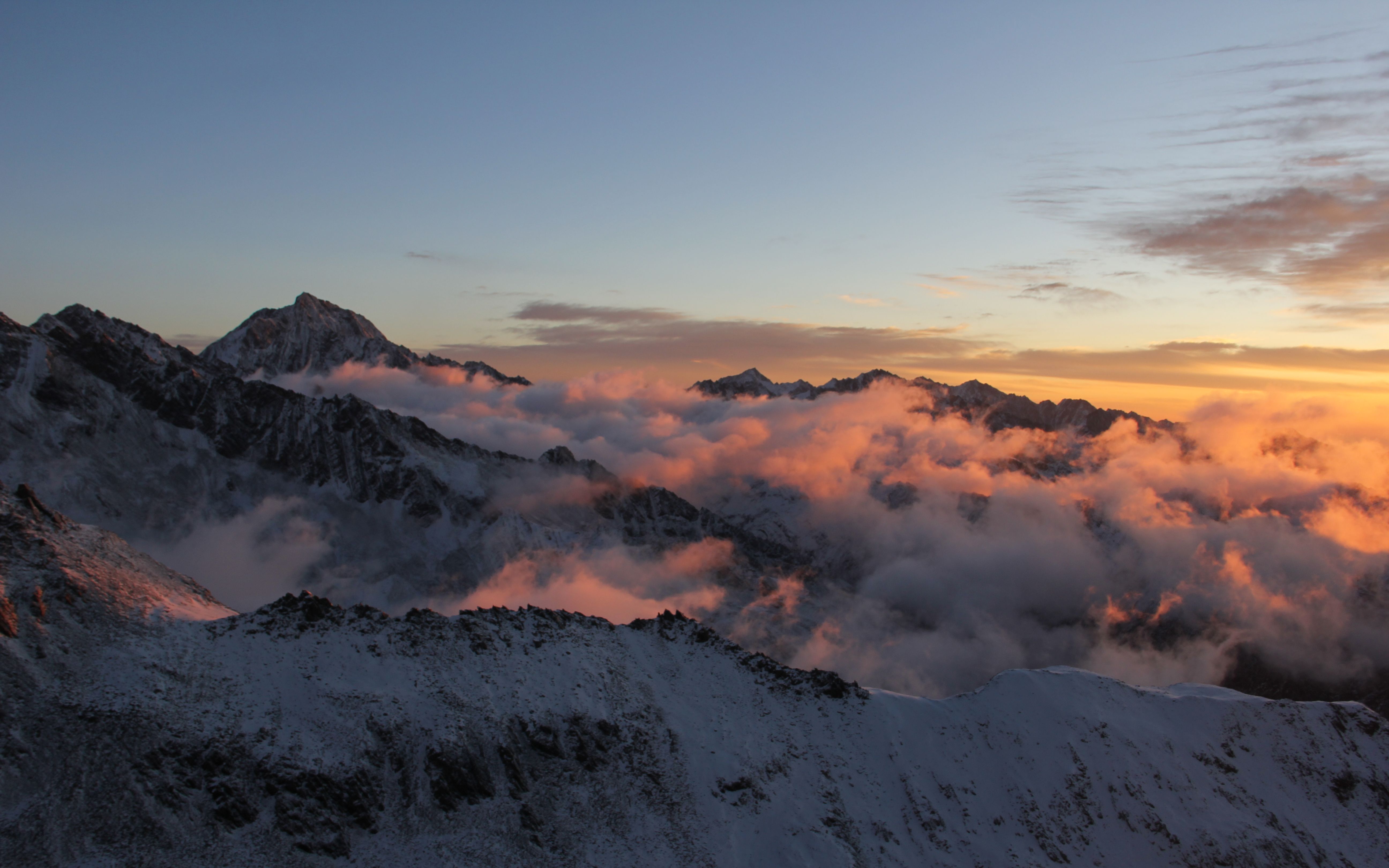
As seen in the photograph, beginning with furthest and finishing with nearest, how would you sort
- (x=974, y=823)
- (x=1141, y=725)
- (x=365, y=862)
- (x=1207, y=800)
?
(x=1141, y=725)
(x=1207, y=800)
(x=974, y=823)
(x=365, y=862)

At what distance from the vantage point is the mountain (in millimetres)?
73312

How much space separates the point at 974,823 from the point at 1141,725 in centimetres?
3457

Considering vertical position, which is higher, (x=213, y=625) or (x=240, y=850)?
(x=213, y=625)

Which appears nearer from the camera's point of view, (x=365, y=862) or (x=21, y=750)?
(x=21, y=750)

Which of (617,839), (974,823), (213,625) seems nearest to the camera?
(617,839)

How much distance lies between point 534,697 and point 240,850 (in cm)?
3395

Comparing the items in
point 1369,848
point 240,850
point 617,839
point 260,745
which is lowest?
point 1369,848

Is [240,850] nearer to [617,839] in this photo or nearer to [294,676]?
[294,676]

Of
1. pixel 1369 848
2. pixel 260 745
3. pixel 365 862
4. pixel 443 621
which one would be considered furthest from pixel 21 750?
pixel 1369 848

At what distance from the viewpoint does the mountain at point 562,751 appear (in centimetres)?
7331

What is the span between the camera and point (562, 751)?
9225 centimetres

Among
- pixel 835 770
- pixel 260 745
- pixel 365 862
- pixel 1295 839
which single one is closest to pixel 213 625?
pixel 260 745

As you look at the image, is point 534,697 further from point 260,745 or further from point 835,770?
point 835,770

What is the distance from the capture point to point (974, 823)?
97812mm
